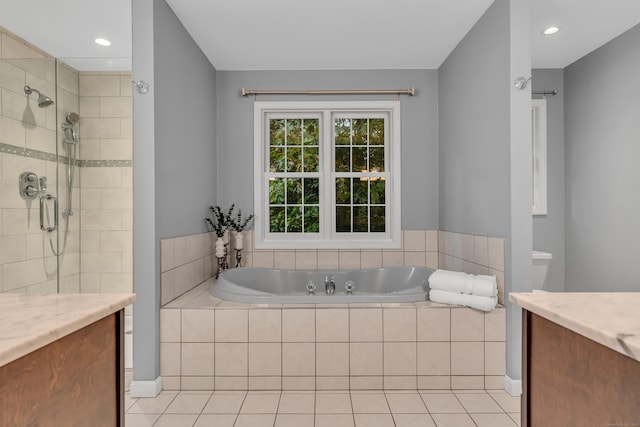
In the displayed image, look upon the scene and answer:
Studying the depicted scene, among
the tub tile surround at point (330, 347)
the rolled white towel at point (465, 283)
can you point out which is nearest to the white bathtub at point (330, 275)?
the rolled white towel at point (465, 283)

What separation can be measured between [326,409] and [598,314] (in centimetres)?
162

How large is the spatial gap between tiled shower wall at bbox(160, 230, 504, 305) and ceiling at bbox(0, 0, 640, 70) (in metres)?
1.34

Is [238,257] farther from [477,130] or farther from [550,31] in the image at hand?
[550,31]

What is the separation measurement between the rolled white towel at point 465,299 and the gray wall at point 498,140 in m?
Result: 0.15

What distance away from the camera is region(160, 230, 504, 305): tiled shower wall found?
2486mm

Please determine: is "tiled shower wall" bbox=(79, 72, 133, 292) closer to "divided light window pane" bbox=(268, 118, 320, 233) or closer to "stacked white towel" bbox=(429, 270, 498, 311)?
"divided light window pane" bbox=(268, 118, 320, 233)

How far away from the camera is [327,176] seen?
373cm

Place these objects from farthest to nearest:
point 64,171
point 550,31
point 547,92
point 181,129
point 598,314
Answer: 1. point 547,92
2. point 550,31
3. point 181,129
4. point 64,171
5. point 598,314

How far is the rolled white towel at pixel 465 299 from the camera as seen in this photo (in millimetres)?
2301

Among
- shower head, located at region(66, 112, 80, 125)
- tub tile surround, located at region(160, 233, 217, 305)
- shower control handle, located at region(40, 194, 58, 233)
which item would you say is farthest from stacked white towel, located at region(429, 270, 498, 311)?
shower head, located at region(66, 112, 80, 125)

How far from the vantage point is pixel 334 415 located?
207 centimetres

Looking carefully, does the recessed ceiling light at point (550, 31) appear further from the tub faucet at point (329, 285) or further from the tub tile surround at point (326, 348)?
the tub faucet at point (329, 285)

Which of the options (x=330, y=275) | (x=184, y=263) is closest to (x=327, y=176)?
(x=330, y=275)

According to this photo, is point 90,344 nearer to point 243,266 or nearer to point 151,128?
point 151,128
